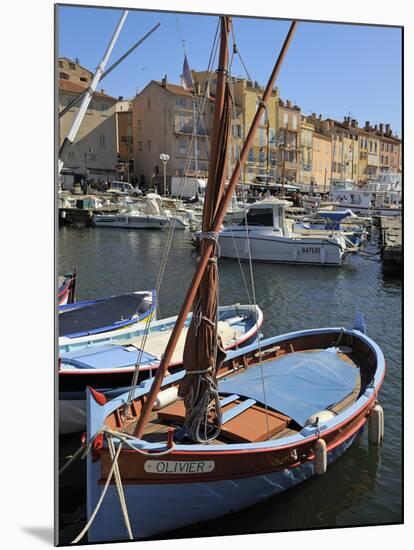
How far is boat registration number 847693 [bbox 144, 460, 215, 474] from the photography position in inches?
159

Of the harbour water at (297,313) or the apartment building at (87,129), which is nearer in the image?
the apartment building at (87,129)

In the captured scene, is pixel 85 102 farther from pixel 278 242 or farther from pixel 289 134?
pixel 278 242

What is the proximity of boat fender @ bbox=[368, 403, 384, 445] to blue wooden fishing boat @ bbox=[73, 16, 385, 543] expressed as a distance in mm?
11

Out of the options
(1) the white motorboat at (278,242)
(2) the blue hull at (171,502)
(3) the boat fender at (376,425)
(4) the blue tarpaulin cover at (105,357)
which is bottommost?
(2) the blue hull at (171,502)

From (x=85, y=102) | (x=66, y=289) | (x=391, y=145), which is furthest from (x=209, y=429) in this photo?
(x=66, y=289)

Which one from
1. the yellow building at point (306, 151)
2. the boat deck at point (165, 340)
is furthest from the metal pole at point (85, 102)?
the yellow building at point (306, 151)

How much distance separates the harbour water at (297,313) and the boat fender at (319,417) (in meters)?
0.58

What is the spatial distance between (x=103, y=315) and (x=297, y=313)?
4.62 m

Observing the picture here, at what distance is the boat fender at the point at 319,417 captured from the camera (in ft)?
Answer: 15.9

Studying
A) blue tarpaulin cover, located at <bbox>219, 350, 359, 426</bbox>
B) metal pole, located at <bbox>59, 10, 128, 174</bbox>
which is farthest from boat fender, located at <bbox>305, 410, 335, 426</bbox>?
metal pole, located at <bbox>59, 10, 128, 174</bbox>

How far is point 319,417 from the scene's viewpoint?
16.5ft

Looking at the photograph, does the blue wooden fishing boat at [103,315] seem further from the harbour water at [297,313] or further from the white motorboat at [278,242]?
the white motorboat at [278,242]

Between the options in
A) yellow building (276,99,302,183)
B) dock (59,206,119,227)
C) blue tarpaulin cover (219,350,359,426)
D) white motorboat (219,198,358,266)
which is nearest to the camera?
blue tarpaulin cover (219,350,359,426)

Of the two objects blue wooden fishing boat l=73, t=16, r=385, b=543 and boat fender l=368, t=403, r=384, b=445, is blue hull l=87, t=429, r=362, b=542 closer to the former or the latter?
blue wooden fishing boat l=73, t=16, r=385, b=543
